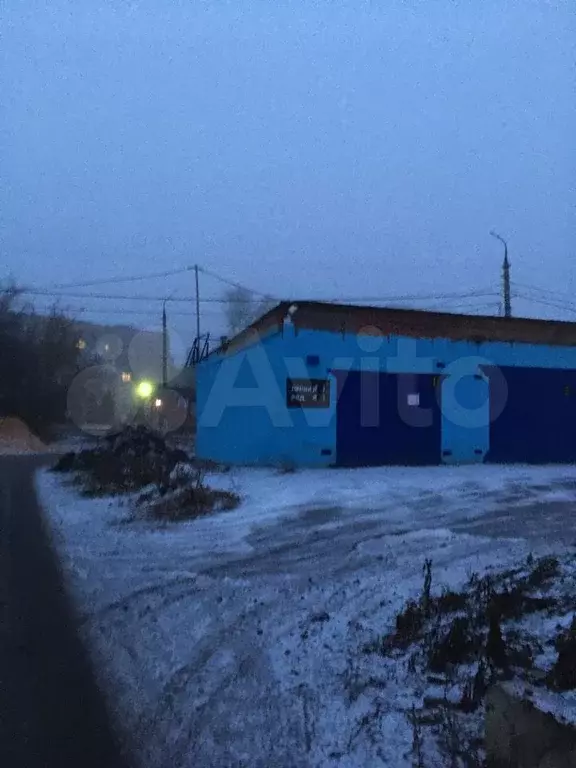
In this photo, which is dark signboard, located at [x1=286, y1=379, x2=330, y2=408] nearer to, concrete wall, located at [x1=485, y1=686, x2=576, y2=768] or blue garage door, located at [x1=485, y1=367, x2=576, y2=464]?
blue garage door, located at [x1=485, y1=367, x2=576, y2=464]

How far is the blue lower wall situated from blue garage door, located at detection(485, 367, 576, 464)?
0.10 ft

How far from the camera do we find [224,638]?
20.0 feet

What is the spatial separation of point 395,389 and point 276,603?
13.4 meters

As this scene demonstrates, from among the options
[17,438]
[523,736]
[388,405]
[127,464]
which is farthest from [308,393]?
[17,438]

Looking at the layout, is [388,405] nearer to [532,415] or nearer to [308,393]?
[308,393]

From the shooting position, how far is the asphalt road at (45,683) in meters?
4.21

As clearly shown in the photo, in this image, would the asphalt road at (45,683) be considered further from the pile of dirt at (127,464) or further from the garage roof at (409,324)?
the garage roof at (409,324)

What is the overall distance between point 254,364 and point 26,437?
2794cm

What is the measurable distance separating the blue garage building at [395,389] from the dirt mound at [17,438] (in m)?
23.2

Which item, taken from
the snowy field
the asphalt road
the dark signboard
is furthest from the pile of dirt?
the asphalt road

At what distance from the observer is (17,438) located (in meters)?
42.8

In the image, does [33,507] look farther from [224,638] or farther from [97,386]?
[97,386]

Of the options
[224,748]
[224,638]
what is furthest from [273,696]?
[224,638]

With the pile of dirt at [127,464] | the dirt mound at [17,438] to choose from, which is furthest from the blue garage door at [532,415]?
the dirt mound at [17,438]
